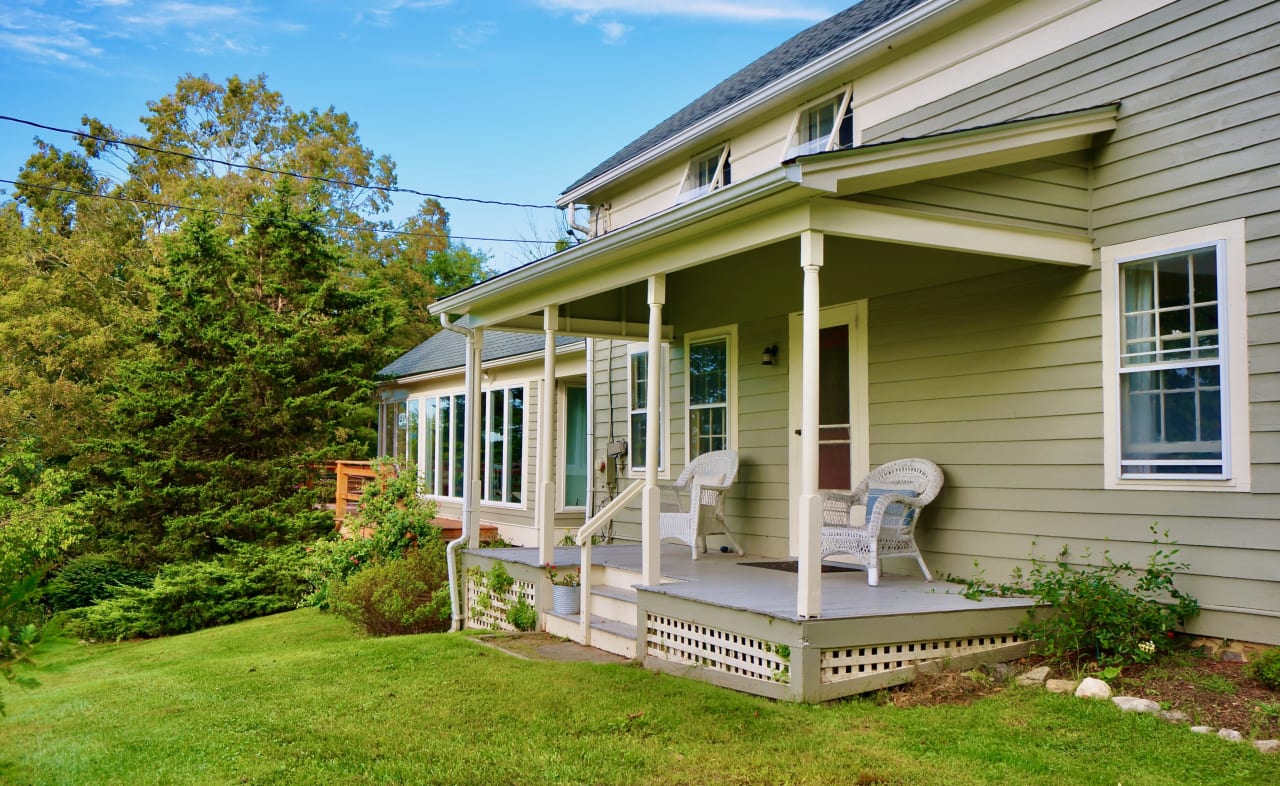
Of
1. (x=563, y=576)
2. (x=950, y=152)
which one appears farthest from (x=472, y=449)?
(x=950, y=152)

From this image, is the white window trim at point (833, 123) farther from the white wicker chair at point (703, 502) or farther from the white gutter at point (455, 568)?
the white gutter at point (455, 568)

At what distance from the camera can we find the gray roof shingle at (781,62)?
8539mm

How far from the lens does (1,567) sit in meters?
2.73

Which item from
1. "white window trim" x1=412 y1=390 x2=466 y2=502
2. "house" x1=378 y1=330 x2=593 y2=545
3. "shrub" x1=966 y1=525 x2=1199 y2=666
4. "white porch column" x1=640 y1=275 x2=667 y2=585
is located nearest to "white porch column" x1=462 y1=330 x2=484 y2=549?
"house" x1=378 y1=330 x2=593 y2=545

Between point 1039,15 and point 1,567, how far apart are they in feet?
23.2

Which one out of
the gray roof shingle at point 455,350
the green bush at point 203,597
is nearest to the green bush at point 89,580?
the green bush at point 203,597

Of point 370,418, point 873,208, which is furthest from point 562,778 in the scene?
point 370,418

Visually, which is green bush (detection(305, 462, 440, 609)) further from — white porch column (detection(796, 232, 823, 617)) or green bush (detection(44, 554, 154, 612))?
white porch column (detection(796, 232, 823, 617))

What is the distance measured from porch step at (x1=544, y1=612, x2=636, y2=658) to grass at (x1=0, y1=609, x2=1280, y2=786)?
56 cm

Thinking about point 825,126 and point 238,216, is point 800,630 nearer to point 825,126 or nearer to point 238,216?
point 825,126

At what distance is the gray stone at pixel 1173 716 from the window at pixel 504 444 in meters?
10.6

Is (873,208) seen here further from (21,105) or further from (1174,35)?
(21,105)

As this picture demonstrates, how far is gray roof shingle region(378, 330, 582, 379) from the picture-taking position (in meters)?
14.5

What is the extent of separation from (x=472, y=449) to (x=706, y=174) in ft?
13.3
